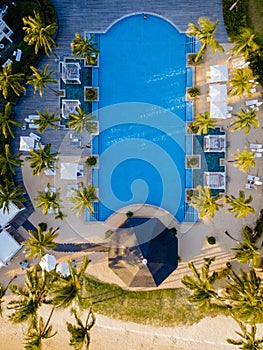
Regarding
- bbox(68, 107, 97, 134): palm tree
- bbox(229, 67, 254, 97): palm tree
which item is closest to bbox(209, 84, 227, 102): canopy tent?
bbox(229, 67, 254, 97): palm tree

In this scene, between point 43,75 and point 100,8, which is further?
point 100,8

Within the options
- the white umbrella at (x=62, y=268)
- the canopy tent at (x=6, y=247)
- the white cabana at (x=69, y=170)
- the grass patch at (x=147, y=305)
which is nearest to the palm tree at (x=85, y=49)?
the white cabana at (x=69, y=170)

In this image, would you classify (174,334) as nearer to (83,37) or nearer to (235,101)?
(235,101)

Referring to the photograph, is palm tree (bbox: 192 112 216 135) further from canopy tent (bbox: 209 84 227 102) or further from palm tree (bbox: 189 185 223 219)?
palm tree (bbox: 189 185 223 219)

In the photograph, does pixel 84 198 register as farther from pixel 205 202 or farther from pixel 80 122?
pixel 205 202

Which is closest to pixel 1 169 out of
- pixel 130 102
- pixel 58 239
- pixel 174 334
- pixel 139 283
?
pixel 58 239

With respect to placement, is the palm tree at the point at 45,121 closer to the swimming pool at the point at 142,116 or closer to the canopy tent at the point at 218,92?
the swimming pool at the point at 142,116
